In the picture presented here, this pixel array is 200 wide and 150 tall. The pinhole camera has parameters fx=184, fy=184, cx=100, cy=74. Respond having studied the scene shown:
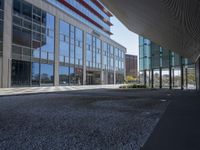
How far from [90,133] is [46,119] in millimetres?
2399

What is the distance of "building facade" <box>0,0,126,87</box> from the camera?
26.5m

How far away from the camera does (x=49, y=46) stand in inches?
1339

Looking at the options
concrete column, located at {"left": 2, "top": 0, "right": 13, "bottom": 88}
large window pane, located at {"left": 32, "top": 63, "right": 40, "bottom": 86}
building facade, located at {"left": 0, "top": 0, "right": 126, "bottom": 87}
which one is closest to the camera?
concrete column, located at {"left": 2, "top": 0, "right": 13, "bottom": 88}

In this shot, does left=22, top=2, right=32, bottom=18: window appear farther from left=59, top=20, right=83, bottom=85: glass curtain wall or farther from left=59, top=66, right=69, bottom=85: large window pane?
left=59, top=66, right=69, bottom=85: large window pane

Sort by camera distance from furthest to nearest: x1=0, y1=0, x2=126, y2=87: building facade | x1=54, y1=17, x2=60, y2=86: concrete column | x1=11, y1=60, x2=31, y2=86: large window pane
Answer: x1=54, y1=17, x2=60, y2=86: concrete column
x1=11, y1=60, x2=31, y2=86: large window pane
x1=0, y1=0, x2=126, y2=87: building facade

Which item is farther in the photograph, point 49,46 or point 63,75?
point 63,75

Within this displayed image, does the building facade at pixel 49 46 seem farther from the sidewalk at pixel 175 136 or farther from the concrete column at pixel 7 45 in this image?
the sidewalk at pixel 175 136

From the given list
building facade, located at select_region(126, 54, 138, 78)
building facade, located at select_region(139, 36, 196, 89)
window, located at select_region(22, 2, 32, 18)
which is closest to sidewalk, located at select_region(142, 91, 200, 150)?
building facade, located at select_region(139, 36, 196, 89)

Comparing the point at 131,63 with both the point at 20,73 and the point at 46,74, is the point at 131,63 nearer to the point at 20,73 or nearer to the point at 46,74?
the point at 46,74

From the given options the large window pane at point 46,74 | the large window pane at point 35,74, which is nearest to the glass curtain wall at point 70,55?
the large window pane at point 46,74

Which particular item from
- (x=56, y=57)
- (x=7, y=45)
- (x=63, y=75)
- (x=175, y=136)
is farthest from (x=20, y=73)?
(x=175, y=136)

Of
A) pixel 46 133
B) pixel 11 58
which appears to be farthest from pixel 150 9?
pixel 11 58

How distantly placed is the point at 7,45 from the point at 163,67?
23326 mm

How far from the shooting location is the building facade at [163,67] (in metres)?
27.6
